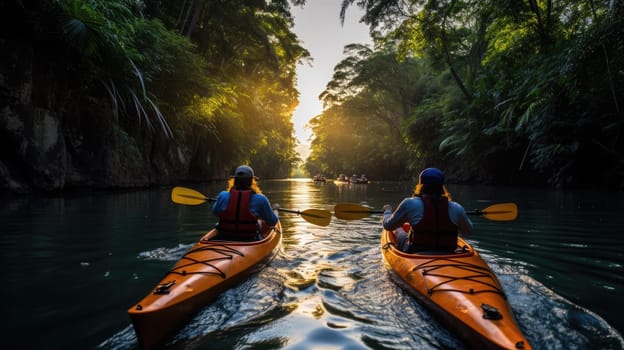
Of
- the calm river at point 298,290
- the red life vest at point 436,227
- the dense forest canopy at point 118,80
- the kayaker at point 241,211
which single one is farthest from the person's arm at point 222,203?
the dense forest canopy at point 118,80

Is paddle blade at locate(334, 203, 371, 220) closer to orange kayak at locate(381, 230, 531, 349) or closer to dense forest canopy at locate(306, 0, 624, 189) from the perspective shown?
orange kayak at locate(381, 230, 531, 349)

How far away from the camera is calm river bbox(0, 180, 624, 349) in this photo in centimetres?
229

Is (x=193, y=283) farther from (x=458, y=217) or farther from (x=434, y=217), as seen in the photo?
(x=458, y=217)

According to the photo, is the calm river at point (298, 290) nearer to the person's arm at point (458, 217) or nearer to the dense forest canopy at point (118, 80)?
the person's arm at point (458, 217)

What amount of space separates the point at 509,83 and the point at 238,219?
50.4ft

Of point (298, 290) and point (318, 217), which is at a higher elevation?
point (318, 217)

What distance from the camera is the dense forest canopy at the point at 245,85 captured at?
8734 millimetres

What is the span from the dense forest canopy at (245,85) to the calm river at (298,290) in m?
4.51

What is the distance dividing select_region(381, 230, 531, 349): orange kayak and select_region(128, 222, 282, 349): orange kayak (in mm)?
1666

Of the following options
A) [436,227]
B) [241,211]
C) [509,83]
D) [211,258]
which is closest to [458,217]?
[436,227]

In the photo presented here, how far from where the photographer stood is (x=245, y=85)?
2270cm

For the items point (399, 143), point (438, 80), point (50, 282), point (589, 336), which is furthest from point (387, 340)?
point (399, 143)

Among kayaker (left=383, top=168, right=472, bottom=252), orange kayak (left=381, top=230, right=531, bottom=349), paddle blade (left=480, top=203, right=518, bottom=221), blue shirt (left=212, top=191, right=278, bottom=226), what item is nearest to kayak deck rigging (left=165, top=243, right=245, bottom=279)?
blue shirt (left=212, top=191, right=278, bottom=226)

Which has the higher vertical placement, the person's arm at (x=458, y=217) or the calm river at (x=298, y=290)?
the person's arm at (x=458, y=217)
